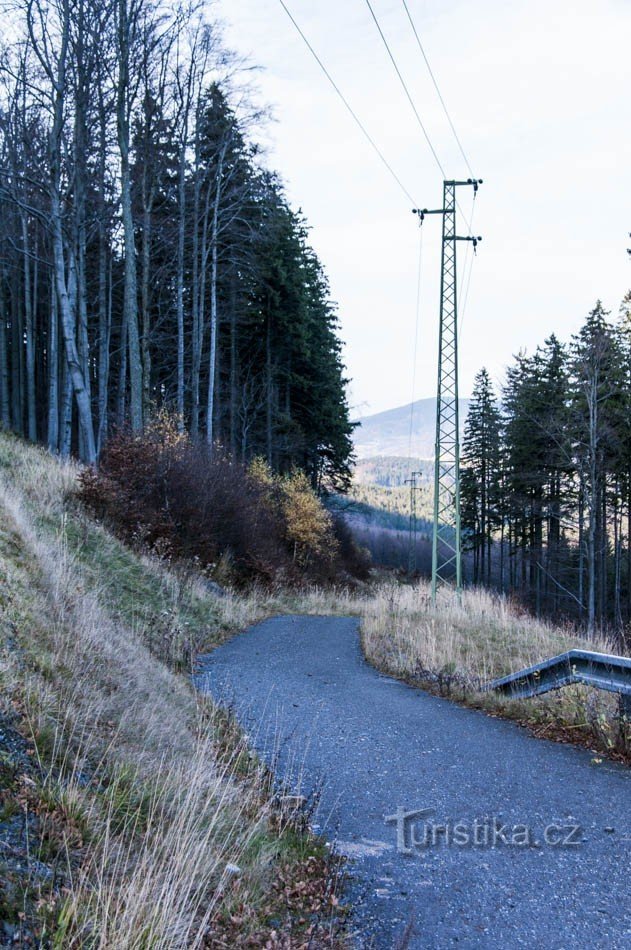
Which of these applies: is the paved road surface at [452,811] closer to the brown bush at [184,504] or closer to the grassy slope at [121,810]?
the grassy slope at [121,810]

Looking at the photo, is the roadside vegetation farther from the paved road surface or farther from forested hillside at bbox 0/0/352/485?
forested hillside at bbox 0/0/352/485

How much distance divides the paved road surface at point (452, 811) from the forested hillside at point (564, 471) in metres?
12.5

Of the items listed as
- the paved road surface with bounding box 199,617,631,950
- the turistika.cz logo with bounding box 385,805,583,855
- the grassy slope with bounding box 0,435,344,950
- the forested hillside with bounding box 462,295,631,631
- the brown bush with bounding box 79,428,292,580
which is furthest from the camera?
the forested hillside with bounding box 462,295,631,631

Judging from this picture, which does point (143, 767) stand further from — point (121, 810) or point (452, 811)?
point (452, 811)

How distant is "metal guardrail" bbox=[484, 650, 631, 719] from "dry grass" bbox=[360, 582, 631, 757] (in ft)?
0.43

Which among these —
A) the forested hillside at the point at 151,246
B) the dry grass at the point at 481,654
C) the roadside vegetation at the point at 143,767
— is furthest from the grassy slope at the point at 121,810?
the forested hillside at the point at 151,246

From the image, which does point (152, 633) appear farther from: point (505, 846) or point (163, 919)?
point (163, 919)

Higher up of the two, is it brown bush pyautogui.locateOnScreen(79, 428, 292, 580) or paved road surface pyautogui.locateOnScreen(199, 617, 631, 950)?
brown bush pyautogui.locateOnScreen(79, 428, 292, 580)

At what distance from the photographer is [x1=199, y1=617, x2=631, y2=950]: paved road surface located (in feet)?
10.1

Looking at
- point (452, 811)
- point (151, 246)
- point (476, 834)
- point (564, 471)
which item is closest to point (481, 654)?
point (452, 811)

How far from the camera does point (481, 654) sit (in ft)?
30.0

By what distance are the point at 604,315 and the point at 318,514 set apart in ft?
55.1

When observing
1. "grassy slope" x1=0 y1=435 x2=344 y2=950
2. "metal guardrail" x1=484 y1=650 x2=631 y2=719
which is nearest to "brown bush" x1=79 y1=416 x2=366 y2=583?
"grassy slope" x1=0 y1=435 x2=344 y2=950

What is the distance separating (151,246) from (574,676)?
23.0 m
